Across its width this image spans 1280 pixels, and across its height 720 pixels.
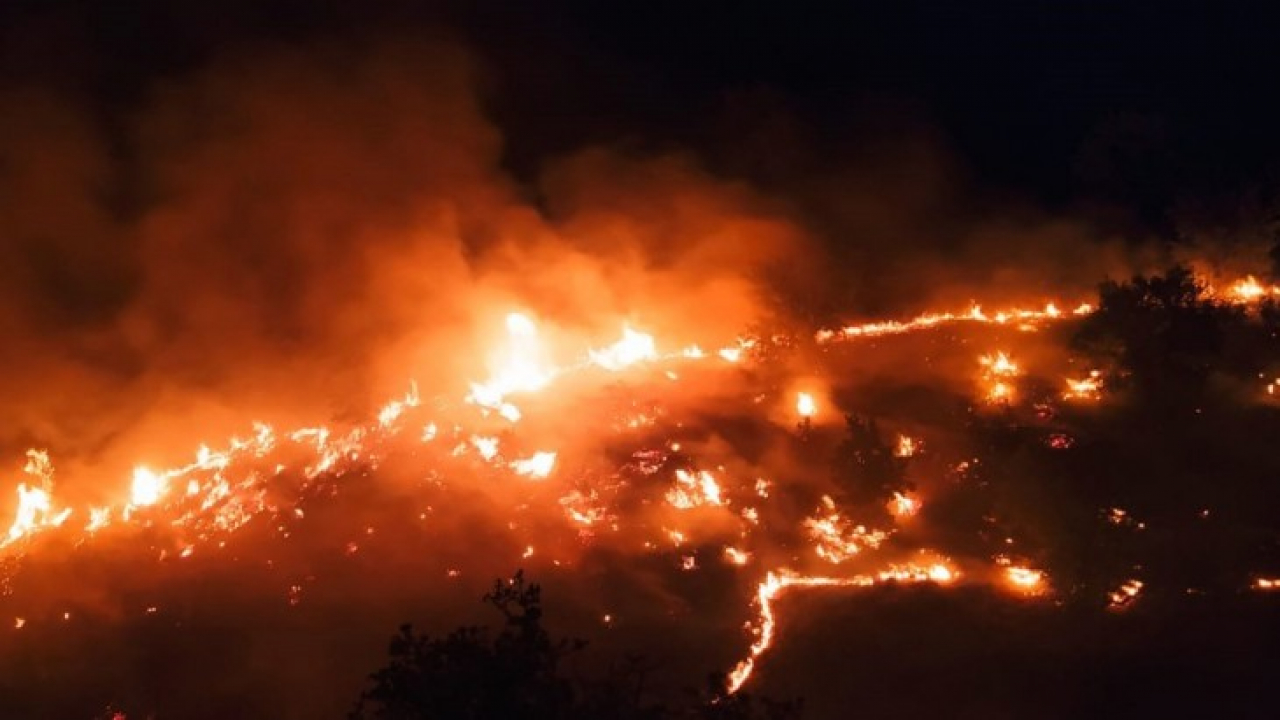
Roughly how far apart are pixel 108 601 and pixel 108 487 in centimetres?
727

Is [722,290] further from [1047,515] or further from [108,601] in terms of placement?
[108,601]

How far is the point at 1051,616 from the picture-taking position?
24219mm

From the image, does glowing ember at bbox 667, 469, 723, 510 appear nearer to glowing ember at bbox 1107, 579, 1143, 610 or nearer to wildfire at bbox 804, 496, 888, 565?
wildfire at bbox 804, 496, 888, 565

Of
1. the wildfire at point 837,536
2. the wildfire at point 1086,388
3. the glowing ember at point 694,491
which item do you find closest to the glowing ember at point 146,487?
the glowing ember at point 694,491

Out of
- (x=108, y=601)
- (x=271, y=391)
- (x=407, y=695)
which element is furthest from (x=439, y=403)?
(x=407, y=695)

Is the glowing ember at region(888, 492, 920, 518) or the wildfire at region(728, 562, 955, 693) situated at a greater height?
the glowing ember at region(888, 492, 920, 518)

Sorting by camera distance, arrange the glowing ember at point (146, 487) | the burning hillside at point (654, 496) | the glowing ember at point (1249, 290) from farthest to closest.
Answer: the glowing ember at point (1249, 290)
the glowing ember at point (146, 487)
the burning hillside at point (654, 496)

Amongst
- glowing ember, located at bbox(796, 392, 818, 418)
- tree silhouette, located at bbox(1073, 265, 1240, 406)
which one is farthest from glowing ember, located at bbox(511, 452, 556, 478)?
tree silhouette, located at bbox(1073, 265, 1240, 406)

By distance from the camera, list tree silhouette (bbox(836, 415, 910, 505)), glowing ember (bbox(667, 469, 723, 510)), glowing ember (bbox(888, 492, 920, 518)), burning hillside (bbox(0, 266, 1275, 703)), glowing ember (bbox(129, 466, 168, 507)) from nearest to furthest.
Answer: burning hillside (bbox(0, 266, 1275, 703)), tree silhouette (bbox(836, 415, 910, 505)), glowing ember (bbox(888, 492, 920, 518)), glowing ember (bbox(667, 469, 723, 510)), glowing ember (bbox(129, 466, 168, 507))

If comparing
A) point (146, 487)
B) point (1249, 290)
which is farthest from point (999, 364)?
point (146, 487)

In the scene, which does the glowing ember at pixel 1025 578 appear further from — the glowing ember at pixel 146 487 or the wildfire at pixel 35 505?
the wildfire at pixel 35 505

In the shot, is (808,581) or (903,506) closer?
(808,581)

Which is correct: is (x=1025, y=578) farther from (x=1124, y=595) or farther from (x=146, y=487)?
(x=146, y=487)

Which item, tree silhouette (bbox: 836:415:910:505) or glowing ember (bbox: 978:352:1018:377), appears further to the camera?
glowing ember (bbox: 978:352:1018:377)
